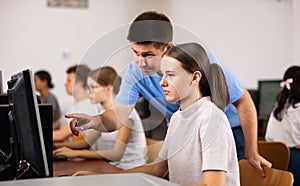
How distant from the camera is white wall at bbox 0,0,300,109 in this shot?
20.1 ft

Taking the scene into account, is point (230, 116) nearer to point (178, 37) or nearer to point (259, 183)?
point (259, 183)

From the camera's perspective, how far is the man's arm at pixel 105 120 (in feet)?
5.61

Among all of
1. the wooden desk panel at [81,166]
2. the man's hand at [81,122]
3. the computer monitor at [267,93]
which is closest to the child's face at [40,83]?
the computer monitor at [267,93]

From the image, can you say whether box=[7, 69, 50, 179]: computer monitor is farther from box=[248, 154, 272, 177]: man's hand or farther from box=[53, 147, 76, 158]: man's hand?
box=[53, 147, 76, 158]: man's hand

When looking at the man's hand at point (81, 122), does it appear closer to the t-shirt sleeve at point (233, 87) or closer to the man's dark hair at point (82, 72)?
the man's dark hair at point (82, 72)

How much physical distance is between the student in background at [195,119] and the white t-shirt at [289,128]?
201cm

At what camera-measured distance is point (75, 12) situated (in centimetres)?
637

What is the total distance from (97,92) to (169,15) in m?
4.03

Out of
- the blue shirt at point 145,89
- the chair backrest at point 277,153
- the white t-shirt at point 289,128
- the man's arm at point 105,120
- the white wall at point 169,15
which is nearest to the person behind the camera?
the man's arm at point 105,120

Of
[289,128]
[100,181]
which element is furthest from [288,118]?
[100,181]

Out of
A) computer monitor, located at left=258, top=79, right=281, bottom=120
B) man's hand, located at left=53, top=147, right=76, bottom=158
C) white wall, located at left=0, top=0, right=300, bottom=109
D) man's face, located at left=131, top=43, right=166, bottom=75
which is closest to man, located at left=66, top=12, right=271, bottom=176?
man's face, located at left=131, top=43, right=166, bottom=75

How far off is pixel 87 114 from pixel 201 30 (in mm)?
5189

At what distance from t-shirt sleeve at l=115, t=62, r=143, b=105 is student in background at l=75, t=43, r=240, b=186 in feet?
0.67

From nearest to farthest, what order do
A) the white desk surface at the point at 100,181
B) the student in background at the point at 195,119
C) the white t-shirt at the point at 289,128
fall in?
the white desk surface at the point at 100,181
the student in background at the point at 195,119
the white t-shirt at the point at 289,128
